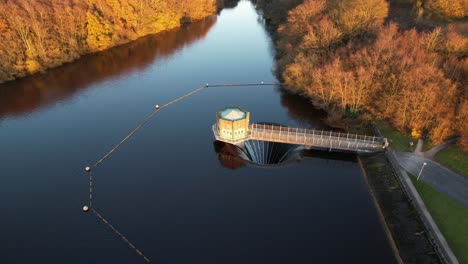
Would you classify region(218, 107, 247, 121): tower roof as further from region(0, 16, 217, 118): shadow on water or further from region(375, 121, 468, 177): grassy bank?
region(0, 16, 217, 118): shadow on water

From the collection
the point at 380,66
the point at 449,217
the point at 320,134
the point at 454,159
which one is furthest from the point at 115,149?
the point at 454,159

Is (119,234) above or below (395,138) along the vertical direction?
below

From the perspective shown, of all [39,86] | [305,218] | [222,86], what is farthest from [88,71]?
[305,218]

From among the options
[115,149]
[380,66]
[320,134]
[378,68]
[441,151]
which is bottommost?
[115,149]

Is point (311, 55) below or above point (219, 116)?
above

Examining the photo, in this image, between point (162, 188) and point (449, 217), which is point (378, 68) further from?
point (162, 188)

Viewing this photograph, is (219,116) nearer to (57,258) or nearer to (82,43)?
(57,258)
